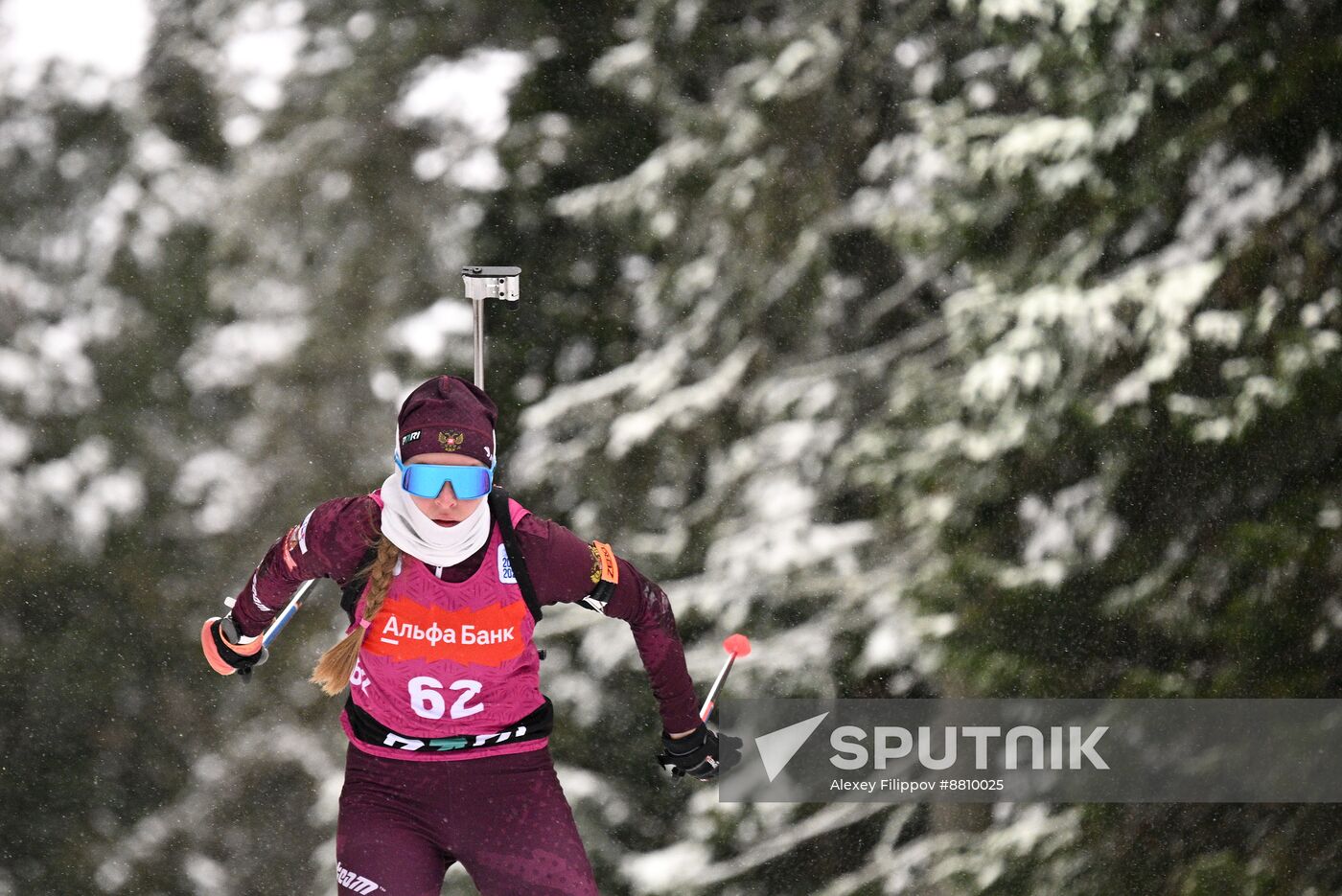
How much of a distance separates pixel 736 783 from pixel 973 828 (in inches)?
26.9

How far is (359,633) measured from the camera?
2623mm

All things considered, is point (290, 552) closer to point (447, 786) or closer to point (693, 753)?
point (447, 786)

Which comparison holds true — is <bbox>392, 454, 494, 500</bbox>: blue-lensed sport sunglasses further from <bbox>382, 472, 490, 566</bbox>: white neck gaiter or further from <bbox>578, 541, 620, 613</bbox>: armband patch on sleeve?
<bbox>578, 541, 620, 613</bbox>: armband patch on sleeve

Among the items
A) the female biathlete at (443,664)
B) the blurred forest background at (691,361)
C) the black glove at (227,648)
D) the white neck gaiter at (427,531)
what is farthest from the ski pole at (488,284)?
the black glove at (227,648)

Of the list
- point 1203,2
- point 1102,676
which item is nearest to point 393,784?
point 1102,676

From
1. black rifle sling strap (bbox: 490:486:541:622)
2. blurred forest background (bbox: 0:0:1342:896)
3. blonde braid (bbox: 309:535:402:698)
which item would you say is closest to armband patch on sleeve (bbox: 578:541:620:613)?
black rifle sling strap (bbox: 490:486:541:622)

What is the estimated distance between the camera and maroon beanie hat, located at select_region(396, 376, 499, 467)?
2496 millimetres

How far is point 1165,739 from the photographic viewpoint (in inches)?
149

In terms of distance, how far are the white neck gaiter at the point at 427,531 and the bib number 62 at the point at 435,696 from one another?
9.4 inches

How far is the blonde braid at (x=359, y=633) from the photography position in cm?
257

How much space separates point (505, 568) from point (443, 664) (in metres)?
0.22

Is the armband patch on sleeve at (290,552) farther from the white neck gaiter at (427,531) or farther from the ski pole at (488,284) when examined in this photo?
the ski pole at (488,284)

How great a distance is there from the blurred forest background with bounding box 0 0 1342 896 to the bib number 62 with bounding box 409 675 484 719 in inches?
40.2

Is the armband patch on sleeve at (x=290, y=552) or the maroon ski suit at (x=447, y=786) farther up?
the armband patch on sleeve at (x=290, y=552)
